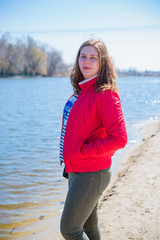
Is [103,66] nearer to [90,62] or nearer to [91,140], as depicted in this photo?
[90,62]

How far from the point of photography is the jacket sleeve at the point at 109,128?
6.15ft

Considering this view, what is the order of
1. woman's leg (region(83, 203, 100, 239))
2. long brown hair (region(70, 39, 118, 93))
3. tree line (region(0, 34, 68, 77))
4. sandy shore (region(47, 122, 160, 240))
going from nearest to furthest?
long brown hair (region(70, 39, 118, 93)) → woman's leg (region(83, 203, 100, 239)) → sandy shore (region(47, 122, 160, 240)) → tree line (region(0, 34, 68, 77))

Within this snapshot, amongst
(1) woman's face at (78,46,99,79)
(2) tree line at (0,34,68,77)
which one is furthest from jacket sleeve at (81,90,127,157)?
(2) tree line at (0,34,68,77)

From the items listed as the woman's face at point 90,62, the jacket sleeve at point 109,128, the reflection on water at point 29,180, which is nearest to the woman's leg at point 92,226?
the jacket sleeve at point 109,128

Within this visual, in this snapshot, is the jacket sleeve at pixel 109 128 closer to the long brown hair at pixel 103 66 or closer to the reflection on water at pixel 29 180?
the long brown hair at pixel 103 66

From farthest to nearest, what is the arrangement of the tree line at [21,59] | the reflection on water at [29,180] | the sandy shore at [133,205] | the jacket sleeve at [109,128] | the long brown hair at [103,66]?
the tree line at [21,59]
the reflection on water at [29,180]
the sandy shore at [133,205]
the long brown hair at [103,66]
the jacket sleeve at [109,128]

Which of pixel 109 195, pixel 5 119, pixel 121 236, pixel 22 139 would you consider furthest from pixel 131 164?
pixel 5 119

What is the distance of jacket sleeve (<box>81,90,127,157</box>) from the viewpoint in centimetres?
187

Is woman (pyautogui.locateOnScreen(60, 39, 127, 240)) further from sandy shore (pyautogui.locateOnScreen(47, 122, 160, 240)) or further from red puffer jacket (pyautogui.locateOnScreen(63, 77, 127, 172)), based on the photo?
sandy shore (pyautogui.locateOnScreen(47, 122, 160, 240))

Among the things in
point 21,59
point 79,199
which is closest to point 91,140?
point 79,199

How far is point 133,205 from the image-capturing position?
404 centimetres

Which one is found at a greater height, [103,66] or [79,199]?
[103,66]

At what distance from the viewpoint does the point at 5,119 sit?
559 inches

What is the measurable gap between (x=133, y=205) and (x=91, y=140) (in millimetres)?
2513
